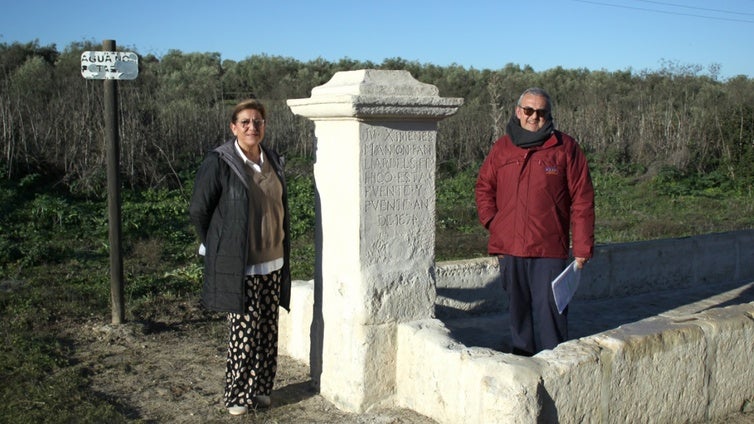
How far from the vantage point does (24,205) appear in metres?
9.70

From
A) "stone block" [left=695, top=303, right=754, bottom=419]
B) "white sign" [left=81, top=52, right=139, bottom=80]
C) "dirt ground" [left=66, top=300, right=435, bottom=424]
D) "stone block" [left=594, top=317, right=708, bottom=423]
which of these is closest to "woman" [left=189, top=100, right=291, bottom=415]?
"dirt ground" [left=66, top=300, right=435, bottom=424]

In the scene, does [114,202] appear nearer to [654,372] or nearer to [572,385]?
[572,385]

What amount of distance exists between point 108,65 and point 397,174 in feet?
9.71

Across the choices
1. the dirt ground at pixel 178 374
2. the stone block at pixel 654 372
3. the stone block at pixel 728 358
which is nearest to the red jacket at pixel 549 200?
the stone block at pixel 654 372

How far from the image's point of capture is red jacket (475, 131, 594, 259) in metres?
4.42

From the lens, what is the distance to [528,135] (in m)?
4.45

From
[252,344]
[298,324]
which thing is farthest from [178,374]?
[252,344]

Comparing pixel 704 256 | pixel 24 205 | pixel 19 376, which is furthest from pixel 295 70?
pixel 19 376

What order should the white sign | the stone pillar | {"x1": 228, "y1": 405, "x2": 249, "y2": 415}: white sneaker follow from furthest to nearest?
the white sign, {"x1": 228, "y1": 405, "x2": 249, "y2": 415}: white sneaker, the stone pillar

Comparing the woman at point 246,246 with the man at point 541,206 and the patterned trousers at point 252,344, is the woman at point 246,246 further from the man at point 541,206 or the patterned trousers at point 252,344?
the man at point 541,206

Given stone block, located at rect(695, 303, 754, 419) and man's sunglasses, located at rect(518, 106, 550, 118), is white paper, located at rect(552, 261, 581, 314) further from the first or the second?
man's sunglasses, located at rect(518, 106, 550, 118)

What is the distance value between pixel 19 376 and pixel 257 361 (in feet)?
5.26

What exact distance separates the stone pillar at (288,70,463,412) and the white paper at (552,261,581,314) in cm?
70

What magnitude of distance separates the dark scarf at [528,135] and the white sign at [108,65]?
10.3 feet
